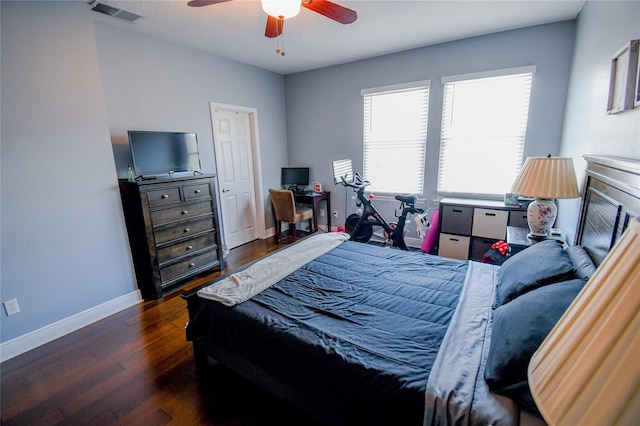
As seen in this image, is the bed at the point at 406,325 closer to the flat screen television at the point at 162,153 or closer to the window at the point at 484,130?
the flat screen television at the point at 162,153

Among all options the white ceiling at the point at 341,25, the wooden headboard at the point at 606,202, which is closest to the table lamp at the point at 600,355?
the wooden headboard at the point at 606,202

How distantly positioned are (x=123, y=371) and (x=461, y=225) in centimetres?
348

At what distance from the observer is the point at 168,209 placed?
2.85 metres

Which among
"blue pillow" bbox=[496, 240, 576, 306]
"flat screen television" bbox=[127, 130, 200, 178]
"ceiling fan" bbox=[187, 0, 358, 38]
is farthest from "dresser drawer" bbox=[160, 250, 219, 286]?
"blue pillow" bbox=[496, 240, 576, 306]

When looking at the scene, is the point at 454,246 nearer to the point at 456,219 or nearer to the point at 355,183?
the point at 456,219

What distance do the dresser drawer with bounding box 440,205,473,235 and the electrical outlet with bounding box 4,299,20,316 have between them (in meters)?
4.03

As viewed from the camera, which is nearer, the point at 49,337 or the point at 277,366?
the point at 277,366

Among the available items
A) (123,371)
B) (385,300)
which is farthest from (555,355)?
(123,371)

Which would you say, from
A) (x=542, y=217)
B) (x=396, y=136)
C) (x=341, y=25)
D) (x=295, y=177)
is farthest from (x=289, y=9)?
(x=295, y=177)

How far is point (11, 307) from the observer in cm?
207

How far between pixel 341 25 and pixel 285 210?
8.14 ft

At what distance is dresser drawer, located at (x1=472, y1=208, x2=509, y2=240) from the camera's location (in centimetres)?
313

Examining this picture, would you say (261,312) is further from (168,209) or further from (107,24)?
(107,24)

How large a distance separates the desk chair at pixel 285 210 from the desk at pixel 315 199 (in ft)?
0.35
